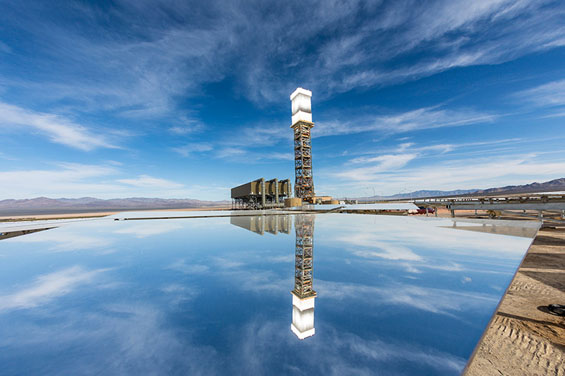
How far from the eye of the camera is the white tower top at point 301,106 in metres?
59.9

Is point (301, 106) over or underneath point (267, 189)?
over

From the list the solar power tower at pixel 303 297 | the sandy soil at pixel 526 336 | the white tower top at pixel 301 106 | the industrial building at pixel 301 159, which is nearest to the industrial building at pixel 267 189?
the industrial building at pixel 301 159

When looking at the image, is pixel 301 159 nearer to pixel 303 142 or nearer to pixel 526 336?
pixel 303 142

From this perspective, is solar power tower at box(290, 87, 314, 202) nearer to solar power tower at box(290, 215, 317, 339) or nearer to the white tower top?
the white tower top

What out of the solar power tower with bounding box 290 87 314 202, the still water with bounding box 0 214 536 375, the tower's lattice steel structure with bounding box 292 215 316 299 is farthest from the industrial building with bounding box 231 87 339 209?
the still water with bounding box 0 214 536 375

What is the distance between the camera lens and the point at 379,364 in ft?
9.00

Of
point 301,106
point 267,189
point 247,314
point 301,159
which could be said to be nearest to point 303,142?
point 301,159

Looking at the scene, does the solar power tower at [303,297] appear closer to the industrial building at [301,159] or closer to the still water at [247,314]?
the still water at [247,314]

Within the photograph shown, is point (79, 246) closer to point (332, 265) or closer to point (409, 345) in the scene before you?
point (332, 265)

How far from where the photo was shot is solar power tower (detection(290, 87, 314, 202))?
60.0m

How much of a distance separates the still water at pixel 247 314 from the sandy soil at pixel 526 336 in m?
0.49

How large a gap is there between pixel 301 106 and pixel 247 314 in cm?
6222

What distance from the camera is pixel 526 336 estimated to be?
14.0 feet

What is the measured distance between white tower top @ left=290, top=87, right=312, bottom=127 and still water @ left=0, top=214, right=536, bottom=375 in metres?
57.2
